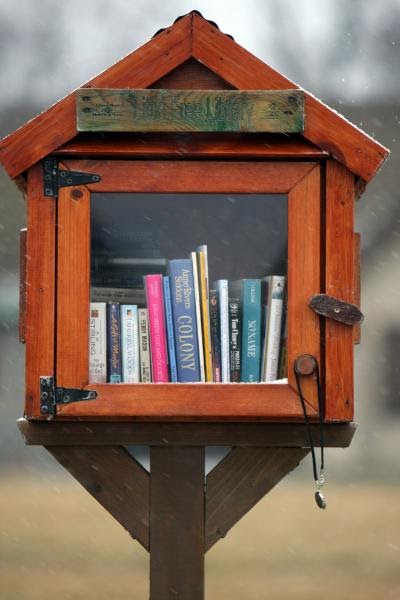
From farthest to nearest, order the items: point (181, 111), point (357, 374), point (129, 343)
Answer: point (357, 374)
point (129, 343)
point (181, 111)

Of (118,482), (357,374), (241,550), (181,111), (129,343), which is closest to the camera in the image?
(181,111)

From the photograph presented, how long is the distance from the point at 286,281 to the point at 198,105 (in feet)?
1.44

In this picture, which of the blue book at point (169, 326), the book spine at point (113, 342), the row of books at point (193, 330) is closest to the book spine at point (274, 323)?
the row of books at point (193, 330)

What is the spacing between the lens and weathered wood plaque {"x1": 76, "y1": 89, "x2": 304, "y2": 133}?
8.64 ft

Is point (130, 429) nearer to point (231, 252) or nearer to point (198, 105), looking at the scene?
point (231, 252)

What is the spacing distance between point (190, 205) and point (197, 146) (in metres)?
0.14

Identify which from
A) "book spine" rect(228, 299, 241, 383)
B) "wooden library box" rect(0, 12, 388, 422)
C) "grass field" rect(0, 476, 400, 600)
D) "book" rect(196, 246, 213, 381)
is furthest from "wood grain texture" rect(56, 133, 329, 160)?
"grass field" rect(0, 476, 400, 600)

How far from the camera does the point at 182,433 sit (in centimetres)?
275

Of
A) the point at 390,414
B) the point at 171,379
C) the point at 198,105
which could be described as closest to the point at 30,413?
the point at 171,379

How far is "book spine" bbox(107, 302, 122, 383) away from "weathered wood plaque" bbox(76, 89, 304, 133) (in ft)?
1.35

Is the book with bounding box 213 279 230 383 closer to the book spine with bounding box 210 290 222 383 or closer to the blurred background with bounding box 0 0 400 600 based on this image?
the book spine with bounding box 210 290 222 383

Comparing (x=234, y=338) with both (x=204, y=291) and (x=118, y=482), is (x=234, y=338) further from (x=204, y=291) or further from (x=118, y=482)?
(x=118, y=482)

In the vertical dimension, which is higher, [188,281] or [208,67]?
[208,67]

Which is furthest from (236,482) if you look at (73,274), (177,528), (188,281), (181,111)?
(181,111)
